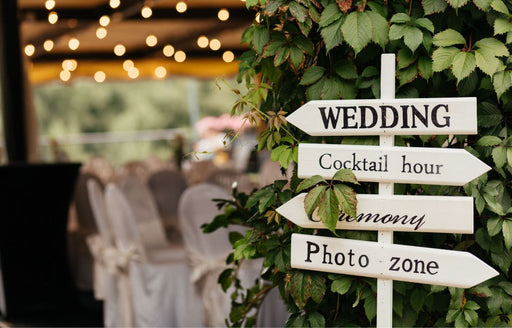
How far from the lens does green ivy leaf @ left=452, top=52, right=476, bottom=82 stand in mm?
1646

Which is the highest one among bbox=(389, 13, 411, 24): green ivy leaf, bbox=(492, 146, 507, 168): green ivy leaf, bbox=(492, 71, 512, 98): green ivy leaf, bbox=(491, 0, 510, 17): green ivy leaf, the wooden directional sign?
bbox=(491, 0, 510, 17): green ivy leaf

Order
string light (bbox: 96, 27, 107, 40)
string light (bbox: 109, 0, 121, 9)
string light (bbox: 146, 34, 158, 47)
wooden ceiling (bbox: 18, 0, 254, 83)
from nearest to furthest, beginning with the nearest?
string light (bbox: 109, 0, 121, 9), wooden ceiling (bbox: 18, 0, 254, 83), string light (bbox: 96, 27, 107, 40), string light (bbox: 146, 34, 158, 47)

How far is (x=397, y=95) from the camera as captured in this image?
71.6 inches

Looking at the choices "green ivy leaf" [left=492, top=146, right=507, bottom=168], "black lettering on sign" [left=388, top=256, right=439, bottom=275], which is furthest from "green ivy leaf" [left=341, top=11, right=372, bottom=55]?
"black lettering on sign" [left=388, top=256, right=439, bottom=275]

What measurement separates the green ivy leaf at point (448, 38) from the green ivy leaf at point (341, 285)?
2.19 ft

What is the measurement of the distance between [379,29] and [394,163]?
0.34 meters

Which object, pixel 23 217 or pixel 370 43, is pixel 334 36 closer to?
pixel 370 43

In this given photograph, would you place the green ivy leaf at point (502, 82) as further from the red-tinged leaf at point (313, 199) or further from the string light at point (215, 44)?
the string light at point (215, 44)

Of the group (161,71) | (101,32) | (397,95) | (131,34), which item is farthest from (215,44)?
(397,95)

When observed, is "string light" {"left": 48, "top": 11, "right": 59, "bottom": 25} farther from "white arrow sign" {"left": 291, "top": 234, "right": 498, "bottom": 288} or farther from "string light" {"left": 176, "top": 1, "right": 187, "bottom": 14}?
"white arrow sign" {"left": 291, "top": 234, "right": 498, "bottom": 288}

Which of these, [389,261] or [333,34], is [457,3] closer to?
[333,34]

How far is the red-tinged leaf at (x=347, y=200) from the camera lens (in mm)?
1676

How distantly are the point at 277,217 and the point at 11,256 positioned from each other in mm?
3656

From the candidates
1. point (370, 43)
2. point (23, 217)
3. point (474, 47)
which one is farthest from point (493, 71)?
point (23, 217)
